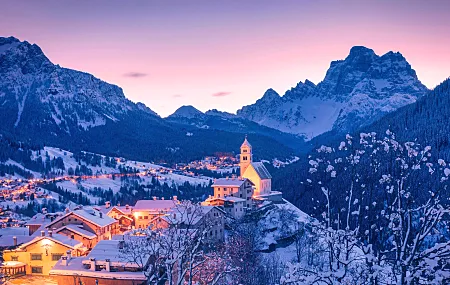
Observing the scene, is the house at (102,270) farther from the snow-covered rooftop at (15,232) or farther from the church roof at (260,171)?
the church roof at (260,171)

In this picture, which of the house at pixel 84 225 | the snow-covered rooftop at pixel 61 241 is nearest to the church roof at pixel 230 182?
the house at pixel 84 225

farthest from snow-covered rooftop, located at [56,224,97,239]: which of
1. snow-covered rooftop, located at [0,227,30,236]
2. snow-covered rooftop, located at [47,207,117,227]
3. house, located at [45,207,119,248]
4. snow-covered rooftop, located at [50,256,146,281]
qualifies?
snow-covered rooftop, located at [50,256,146,281]

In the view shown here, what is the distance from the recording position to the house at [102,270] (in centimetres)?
3700

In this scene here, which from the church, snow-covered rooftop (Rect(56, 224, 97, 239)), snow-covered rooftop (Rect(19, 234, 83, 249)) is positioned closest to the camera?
snow-covered rooftop (Rect(19, 234, 83, 249))

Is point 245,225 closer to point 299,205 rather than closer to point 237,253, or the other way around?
point 237,253

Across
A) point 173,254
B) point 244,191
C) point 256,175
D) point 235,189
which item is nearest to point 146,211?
point 235,189

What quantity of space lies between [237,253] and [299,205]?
2443 inches

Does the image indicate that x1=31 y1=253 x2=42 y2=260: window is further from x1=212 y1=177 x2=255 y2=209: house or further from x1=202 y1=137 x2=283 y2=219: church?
x1=212 y1=177 x2=255 y2=209: house

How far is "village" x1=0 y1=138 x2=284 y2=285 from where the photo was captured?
37.5 m

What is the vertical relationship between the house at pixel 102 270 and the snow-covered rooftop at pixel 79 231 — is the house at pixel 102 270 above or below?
below

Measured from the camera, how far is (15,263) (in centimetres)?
4772

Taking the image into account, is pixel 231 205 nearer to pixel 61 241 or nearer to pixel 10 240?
pixel 61 241

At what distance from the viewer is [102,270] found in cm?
3794

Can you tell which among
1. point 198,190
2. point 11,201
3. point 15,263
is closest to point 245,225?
point 15,263
